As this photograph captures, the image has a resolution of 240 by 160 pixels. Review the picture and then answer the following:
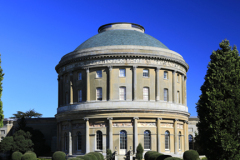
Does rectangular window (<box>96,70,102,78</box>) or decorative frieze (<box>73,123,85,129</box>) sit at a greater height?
rectangular window (<box>96,70,102,78</box>)

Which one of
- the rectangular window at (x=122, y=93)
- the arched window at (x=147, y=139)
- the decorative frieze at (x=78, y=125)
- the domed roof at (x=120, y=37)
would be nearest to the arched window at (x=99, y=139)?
the decorative frieze at (x=78, y=125)

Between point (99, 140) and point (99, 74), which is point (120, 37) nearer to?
point (99, 74)

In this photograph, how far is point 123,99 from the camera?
44844 millimetres

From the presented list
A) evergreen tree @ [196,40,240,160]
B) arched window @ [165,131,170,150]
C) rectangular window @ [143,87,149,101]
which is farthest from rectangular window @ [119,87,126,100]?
evergreen tree @ [196,40,240,160]

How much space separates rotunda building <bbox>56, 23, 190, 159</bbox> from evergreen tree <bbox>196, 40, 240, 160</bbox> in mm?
18923

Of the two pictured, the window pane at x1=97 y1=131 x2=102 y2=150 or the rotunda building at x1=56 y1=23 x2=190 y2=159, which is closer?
the rotunda building at x1=56 y1=23 x2=190 y2=159

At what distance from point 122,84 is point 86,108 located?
580cm

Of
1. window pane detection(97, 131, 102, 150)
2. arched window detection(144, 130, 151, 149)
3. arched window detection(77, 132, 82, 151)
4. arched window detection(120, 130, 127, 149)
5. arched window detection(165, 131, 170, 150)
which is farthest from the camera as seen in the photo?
arched window detection(77, 132, 82, 151)

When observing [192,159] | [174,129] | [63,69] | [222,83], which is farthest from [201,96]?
[63,69]

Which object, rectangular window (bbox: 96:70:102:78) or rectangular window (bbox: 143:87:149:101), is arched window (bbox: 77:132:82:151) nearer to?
rectangular window (bbox: 96:70:102:78)

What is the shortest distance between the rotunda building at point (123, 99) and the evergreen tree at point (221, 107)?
18923 millimetres

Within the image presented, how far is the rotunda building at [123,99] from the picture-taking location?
144 feet

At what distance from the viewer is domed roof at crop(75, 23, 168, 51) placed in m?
47.6

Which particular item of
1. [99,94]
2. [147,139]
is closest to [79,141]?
[99,94]
